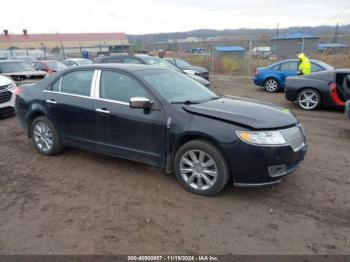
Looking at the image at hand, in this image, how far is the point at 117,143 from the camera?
182 inches

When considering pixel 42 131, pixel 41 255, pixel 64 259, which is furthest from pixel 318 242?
pixel 42 131

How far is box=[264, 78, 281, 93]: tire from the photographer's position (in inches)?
531

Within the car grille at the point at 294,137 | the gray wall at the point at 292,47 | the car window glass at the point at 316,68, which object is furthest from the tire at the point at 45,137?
the gray wall at the point at 292,47

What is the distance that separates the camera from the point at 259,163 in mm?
3676

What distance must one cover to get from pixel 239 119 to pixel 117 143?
6.04 ft

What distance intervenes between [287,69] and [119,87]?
10546 mm

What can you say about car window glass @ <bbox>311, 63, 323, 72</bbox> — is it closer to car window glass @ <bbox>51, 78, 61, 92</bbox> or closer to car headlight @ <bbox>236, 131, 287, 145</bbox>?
car headlight @ <bbox>236, 131, 287, 145</bbox>

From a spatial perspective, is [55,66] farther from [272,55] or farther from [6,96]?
[272,55]

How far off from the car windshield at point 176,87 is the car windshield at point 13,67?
10461 mm

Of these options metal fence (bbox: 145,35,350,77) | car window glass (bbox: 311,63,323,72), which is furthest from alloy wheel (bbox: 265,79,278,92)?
metal fence (bbox: 145,35,350,77)

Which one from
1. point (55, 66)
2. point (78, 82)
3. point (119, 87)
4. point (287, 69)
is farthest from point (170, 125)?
point (55, 66)

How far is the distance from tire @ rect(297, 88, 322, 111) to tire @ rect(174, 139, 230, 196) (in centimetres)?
657

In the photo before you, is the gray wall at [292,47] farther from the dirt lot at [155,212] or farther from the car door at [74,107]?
the car door at [74,107]

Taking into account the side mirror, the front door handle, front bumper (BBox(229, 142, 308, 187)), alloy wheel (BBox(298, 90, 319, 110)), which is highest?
the side mirror
